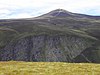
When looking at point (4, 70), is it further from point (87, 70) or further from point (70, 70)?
point (87, 70)

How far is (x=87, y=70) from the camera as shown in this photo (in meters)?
34.4

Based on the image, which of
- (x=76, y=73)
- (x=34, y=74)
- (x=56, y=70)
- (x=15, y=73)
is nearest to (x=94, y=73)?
(x=76, y=73)

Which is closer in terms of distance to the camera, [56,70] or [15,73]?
[15,73]

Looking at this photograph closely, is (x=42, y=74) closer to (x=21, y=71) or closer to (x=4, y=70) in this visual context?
(x=21, y=71)

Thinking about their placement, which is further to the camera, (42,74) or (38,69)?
(38,69)

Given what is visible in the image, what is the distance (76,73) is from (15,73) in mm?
7440

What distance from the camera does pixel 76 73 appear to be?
32.0 meters

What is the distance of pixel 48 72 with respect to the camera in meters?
32.5

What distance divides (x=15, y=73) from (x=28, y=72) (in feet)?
5.58

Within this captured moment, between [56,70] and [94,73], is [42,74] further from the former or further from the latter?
[94,73]

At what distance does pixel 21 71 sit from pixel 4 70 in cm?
235

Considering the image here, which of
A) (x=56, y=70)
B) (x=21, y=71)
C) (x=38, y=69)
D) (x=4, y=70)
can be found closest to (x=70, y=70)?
(x=56, y=70)

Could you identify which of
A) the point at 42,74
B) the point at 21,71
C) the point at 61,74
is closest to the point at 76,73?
the point at 61,74

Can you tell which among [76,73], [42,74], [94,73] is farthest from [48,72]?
[94,73]
